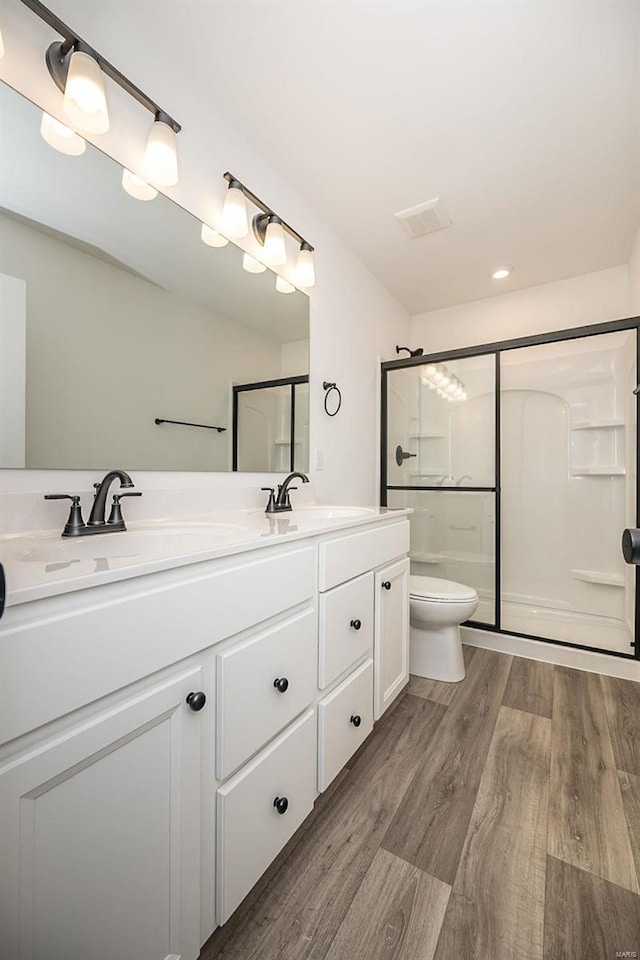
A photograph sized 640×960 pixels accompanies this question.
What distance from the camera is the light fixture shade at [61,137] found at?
3.11ft

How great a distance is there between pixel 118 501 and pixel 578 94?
204 cm

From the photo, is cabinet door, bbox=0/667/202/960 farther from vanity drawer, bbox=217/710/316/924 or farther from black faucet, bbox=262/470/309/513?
black faucet, bbox=262/470/309/513

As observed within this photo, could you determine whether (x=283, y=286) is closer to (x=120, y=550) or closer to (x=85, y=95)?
(x=85, y=95)

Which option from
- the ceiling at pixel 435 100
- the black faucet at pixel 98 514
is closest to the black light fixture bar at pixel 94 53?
the ceiling at pixel 435 100

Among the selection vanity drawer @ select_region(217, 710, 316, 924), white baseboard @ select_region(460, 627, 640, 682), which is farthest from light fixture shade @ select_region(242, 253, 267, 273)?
white baseboard @ select_region(460, 627, 640, 682)

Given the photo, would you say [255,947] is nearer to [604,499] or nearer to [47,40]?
[47,40]

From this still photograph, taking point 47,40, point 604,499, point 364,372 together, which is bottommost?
point 604,499

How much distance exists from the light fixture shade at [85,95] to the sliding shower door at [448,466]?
2.02 meters

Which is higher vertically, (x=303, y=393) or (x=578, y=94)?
(x=578, y=94)

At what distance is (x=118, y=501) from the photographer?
40.4 inches

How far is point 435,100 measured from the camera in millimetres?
1403

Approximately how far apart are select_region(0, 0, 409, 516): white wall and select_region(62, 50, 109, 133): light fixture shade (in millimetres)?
37

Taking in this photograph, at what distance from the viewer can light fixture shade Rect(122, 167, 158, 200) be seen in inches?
44.0

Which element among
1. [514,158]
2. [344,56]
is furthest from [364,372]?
[344,56]
